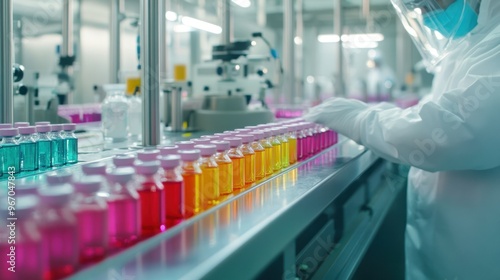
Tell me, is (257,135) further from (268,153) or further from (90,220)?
(90,220)

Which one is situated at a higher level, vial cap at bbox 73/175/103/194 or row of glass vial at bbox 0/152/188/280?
vial cap at bbox 73/175/103/194

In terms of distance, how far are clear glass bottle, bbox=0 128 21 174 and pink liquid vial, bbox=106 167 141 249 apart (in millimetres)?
449

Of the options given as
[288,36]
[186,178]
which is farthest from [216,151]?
[288,36]

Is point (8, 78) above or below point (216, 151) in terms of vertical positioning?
above

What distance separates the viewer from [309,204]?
3.45 ft

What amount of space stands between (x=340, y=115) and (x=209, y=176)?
78 centimetres

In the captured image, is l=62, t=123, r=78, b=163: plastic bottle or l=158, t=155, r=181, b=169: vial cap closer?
l=158, t=155, r=181, b=169: vial cap

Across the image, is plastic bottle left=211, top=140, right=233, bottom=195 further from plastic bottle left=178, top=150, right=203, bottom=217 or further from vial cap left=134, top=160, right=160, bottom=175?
vial cap left=134, top=160, right=160, bottom=175

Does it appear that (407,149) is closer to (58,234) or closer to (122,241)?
(122,241)

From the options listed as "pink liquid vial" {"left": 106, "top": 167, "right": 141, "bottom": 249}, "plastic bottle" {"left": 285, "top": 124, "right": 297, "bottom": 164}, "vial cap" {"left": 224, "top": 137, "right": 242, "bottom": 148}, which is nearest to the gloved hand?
"plastic bottle" {"left": 285, "top": 124, "right": 297, "bottom": 164}

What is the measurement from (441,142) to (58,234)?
0.96 m

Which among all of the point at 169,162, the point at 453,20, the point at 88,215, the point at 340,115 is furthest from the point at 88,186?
the point at 453,20

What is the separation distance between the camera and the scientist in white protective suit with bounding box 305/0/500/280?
120cm

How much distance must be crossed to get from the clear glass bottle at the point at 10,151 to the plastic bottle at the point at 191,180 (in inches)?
16.2
